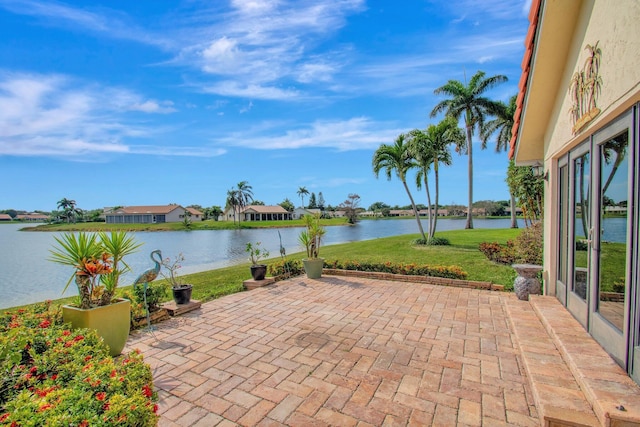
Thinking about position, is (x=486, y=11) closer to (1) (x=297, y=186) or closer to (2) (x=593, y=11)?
(2) (x=593, y=11)

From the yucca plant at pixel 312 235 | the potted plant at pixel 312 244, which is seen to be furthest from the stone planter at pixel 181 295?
the yucca plant at pixel 312 235

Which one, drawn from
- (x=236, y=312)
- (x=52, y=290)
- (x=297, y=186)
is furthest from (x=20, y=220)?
(x=236, y=312)

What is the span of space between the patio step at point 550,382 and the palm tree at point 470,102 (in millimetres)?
21801

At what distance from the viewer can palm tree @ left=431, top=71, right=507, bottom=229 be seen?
22.3m

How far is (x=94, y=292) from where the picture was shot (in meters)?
3.32

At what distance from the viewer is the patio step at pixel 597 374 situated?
5.97ft

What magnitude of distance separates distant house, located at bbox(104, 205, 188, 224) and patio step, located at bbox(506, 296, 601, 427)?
70.8 metres

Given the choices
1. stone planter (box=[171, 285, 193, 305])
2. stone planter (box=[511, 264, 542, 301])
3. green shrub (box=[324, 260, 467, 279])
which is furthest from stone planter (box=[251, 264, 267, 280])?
stone planter (box=[511, 264, 542, 301])

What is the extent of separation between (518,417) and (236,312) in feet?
12.6

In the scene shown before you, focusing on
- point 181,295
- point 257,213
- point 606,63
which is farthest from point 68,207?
point 606,63

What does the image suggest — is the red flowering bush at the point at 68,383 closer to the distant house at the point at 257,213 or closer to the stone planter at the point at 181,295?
the stone planter at the point at 181,295

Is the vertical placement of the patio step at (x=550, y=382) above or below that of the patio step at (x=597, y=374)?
below

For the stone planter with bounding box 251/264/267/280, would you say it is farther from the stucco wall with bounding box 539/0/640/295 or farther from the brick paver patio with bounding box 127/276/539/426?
the stucco wall with bounding box 539/0/640/295

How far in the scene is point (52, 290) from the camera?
31.8 ft
